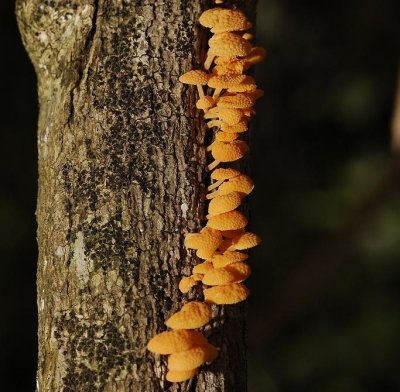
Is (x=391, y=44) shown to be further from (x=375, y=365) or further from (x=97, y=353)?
(x=97, y=353)

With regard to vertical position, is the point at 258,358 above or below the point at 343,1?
below

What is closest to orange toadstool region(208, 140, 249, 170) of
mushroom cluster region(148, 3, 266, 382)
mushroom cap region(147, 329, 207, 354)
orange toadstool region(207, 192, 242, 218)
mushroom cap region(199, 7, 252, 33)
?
mushroom cluster region(148, 3, 266, 382)

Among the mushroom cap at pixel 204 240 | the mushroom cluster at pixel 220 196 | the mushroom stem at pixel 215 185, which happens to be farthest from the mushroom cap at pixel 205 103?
the mushroom cap at pixel 204 240

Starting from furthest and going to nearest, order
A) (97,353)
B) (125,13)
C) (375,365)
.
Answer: (375,365), (125,13), (97,353)

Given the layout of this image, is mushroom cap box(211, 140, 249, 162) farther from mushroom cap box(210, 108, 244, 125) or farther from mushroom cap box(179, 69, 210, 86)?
mushroom cap box(179, 69, 210, 86)

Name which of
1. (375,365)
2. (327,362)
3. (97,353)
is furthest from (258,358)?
(97,353)

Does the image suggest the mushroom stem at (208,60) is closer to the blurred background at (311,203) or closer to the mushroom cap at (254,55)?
the mushroom cap at (254,55)

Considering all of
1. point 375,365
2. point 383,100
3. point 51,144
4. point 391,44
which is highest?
point 391,44
